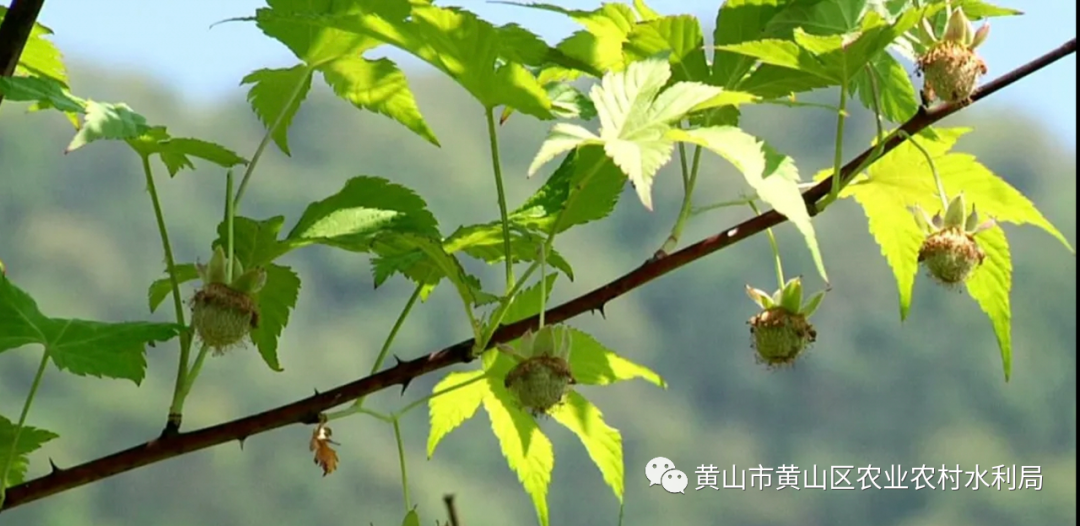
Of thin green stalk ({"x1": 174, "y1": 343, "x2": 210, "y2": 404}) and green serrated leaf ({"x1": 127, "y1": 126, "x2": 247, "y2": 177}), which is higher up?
green serrated leaf ({"x1": 127, "y1": 126, "x2": 247, "y2": 177})

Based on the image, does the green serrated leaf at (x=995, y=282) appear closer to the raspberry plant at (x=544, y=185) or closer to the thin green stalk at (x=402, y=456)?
the raspberry plant at (x=544, y=185)

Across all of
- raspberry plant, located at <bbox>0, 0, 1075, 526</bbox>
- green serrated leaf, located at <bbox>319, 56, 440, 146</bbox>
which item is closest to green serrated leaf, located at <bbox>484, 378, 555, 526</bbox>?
raspberry plant, located at <bbox>0, 0, 1075, 526</bbox>

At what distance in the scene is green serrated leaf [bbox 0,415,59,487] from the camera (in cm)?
42

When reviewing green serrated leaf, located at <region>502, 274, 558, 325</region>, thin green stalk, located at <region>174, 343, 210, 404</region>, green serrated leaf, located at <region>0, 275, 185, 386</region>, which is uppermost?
green serrated leaf, located at <region>502, 274, 558, 325</region>

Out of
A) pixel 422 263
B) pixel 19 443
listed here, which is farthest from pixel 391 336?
pixel 19 443

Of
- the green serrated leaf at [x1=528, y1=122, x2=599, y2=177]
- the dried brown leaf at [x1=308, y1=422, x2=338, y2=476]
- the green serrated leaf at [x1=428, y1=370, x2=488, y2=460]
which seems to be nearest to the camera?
the green serrated leaf at [x1=528, y1=122, x2=599, y2=177]

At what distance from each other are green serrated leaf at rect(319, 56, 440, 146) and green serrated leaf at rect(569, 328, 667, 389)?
0.09 meters

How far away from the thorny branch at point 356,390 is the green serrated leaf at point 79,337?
0.03 meters

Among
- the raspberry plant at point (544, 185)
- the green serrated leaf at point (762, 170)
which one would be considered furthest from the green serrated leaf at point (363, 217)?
the green serrated leaf at point (762, 170)

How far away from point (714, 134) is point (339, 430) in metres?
20.1

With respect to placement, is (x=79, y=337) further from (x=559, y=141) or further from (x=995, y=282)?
(x=995, y=282)

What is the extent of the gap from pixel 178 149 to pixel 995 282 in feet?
0.94

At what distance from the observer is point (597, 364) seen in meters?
0.46

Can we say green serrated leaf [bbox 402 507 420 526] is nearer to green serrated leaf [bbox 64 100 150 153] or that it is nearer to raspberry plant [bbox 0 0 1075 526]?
raspberry plant [bbox 0 0 1075 526]
